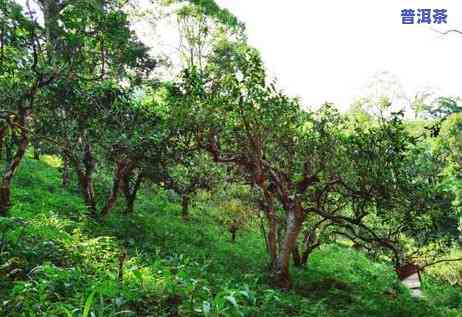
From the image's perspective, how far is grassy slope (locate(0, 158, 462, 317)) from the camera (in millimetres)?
7445

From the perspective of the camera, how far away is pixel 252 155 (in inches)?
588

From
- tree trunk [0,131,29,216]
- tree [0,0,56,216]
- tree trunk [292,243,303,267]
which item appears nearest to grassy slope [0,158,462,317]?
tree trunk [0,131,29,216]

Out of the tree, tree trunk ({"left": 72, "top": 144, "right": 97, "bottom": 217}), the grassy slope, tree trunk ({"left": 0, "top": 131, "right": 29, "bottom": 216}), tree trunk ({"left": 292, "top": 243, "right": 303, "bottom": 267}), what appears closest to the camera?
the grassy slope

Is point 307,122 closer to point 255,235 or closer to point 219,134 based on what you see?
point 219,134

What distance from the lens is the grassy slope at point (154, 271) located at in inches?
293

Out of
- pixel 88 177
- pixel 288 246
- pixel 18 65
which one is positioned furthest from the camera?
pixel 88 177

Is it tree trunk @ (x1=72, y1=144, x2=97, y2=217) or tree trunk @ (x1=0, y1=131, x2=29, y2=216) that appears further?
tree trunk @ (x1=72, y1=144, x2=97, y2=217)

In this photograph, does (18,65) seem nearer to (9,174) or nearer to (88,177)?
(9,174)

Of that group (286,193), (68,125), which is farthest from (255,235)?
(68,125)

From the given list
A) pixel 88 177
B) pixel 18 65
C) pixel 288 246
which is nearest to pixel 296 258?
pixel 288 246

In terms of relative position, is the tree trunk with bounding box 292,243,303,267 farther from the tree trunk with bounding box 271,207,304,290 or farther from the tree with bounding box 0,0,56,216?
the tree with bounding box 0,0,56,216

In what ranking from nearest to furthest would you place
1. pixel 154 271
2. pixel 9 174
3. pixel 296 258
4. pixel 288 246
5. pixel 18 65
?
pixel 154 271
pixel 18 65
pixel 9 174
pixel 288 246
pixel 296 258

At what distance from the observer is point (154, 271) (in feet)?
34.3

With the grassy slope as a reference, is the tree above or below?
above
